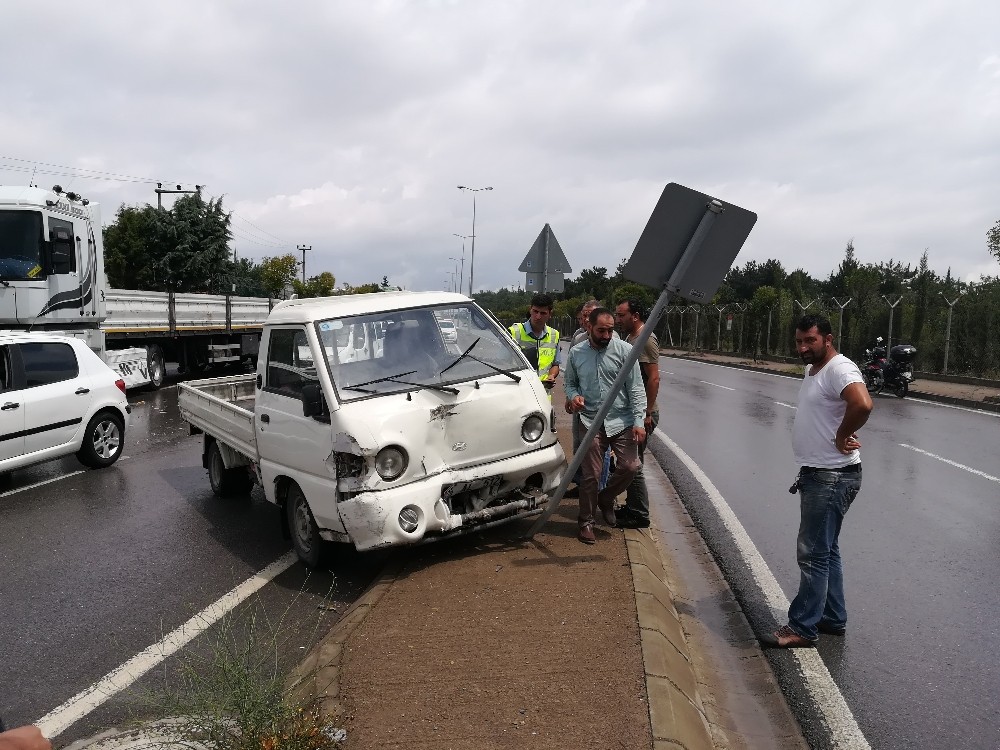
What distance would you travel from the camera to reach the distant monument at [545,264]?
10.3m

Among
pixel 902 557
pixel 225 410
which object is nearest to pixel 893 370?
pixel 902 557

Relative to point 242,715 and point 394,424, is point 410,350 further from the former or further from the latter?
point 242,715

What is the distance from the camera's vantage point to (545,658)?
3.93 meters

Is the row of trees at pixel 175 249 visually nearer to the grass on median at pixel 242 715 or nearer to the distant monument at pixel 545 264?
the distant monument at pixel 545 264

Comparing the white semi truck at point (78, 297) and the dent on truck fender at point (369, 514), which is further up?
the white semi truck at point (78, 297)

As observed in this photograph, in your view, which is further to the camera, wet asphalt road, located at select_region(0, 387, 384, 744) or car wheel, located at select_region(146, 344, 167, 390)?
car wheel, located at select_region(146, 344, 167, 390)

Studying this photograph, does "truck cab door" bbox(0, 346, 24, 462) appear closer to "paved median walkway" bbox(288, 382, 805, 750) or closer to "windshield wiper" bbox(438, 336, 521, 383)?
"paved median walkway" bbox(288, 382, 805, 750)

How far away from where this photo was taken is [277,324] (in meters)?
A: 6.19

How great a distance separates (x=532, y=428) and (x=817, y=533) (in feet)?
6.99

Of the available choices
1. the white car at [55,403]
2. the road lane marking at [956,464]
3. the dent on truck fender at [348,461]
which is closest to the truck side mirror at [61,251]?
the white car at [55,403]

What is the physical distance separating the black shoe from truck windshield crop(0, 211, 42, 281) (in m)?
12.7

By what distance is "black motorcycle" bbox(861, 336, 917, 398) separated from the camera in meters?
17.9

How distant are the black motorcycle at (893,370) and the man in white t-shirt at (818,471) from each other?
14566mm

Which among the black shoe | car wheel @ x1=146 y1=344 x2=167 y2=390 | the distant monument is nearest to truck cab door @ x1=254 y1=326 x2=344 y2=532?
the black shoe
